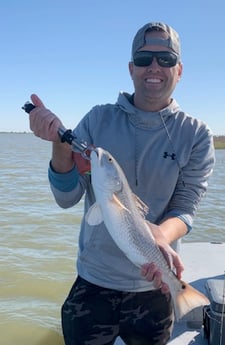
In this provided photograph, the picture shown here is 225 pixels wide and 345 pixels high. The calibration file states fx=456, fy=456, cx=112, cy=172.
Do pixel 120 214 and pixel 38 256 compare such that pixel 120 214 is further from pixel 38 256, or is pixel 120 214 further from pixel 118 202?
pixel 38 256

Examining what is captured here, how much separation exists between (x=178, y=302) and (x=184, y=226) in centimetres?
56

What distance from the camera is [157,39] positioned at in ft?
10.5

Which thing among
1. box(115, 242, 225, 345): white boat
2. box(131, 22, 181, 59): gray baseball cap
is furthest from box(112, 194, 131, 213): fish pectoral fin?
box(115, 242, 225, 345): white boat

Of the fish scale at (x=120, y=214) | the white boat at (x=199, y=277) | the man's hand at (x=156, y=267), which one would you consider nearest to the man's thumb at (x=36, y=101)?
the fish scale at (x=120, y=214)

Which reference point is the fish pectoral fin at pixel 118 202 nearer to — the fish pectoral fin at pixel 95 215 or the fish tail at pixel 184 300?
the fish pectoral fin at pixel 95 215

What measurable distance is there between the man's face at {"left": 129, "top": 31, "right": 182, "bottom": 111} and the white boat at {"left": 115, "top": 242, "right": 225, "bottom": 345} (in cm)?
172

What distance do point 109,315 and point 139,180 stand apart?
95cm

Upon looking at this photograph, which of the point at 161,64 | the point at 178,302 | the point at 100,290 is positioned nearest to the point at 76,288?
the point at 100,290

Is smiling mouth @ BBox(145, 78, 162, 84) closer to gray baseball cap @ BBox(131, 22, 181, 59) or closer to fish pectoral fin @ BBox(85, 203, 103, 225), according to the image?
gray baseball cap @ BBox(131, 22, 181, 59)

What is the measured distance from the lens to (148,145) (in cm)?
324

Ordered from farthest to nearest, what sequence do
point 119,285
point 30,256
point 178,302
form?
point 30,256, point 119,285, point 178,302

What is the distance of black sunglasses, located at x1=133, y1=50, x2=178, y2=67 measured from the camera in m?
3.14

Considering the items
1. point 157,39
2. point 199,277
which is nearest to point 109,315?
point 157,39

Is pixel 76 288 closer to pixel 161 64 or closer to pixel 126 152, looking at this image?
pixel 126 152
